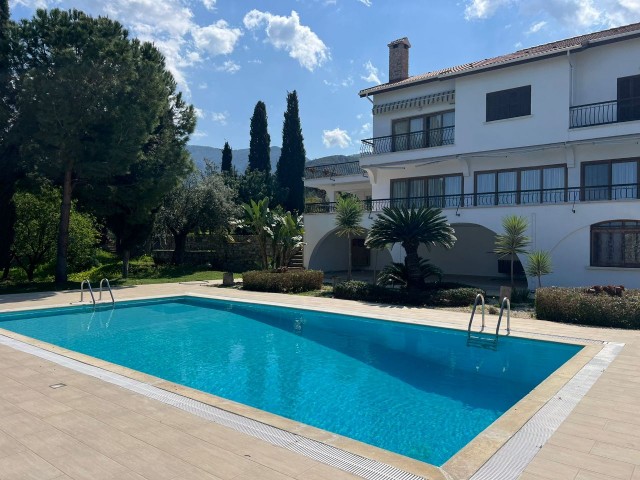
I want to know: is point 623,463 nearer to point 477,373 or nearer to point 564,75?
point 477,373

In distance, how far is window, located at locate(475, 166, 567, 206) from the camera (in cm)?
2006

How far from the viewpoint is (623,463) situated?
447cm

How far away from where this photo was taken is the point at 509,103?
69.6 ft

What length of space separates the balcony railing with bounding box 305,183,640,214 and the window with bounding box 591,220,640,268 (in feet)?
3.82

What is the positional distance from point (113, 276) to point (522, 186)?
20778 millimetres

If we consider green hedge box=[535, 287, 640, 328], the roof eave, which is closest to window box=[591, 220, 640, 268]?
green hedge box=[535, 287, 640, 328]

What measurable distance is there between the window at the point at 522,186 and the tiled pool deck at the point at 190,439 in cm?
1389

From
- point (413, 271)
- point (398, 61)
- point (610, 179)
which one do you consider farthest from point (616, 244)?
point (398, 61)

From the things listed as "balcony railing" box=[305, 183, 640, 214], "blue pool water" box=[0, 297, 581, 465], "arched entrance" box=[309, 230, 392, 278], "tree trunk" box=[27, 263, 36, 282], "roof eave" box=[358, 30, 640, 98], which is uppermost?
"roof eave" box=[358, 30, 640, 98]

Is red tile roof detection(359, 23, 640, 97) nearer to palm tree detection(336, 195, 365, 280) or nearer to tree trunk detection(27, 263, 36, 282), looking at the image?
palm tree detection(336, 195, 365, 280)

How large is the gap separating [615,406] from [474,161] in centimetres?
1750

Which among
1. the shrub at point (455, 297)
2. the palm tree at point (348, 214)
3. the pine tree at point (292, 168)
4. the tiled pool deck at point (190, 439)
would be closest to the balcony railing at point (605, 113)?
the shrub at point (455, 297)

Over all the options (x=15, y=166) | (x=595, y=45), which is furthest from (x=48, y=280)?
(x=595, y=45)

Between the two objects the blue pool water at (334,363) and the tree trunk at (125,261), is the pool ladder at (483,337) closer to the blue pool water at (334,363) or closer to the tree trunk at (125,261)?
the blue pool water at (334,363)
